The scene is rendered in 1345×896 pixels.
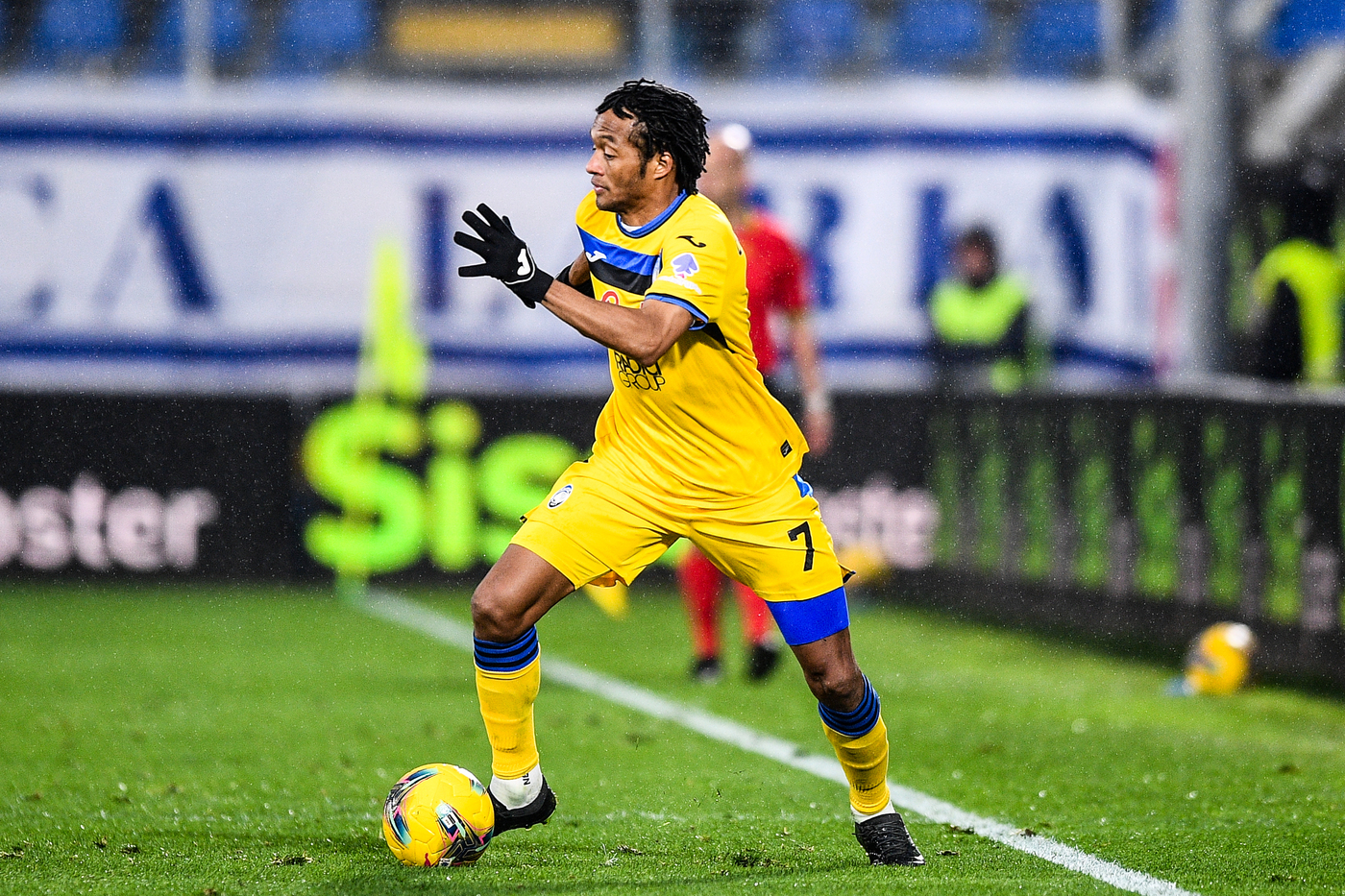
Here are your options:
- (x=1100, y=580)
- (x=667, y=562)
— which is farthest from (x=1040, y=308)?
(x=1100, y=580)

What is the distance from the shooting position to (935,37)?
1616 centimetres

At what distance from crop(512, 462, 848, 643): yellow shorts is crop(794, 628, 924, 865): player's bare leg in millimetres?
77

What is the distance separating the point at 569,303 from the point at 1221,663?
17.1 feet

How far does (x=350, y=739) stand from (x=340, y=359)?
787 centimetres

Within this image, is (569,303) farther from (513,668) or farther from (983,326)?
(983,326)

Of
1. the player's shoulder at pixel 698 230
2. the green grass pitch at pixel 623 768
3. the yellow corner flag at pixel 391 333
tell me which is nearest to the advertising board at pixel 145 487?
the yellow corner flag at pixel 391 333

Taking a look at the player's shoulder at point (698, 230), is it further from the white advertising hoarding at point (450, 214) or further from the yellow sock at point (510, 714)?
the white advertising hoarding at point (450, 214)

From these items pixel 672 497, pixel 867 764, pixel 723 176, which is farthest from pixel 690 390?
pixel 723 176

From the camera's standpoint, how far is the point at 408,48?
16.0 m

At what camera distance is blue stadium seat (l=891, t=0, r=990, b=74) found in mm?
16109

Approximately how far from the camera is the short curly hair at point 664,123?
5.21 metres

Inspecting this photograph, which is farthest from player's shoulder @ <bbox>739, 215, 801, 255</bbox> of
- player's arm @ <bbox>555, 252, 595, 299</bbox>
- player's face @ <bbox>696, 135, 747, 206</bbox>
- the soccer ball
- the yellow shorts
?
the soccer ball

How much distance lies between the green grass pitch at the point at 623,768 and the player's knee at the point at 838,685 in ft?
1.40

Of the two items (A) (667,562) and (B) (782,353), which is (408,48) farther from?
(A) (667,562)
